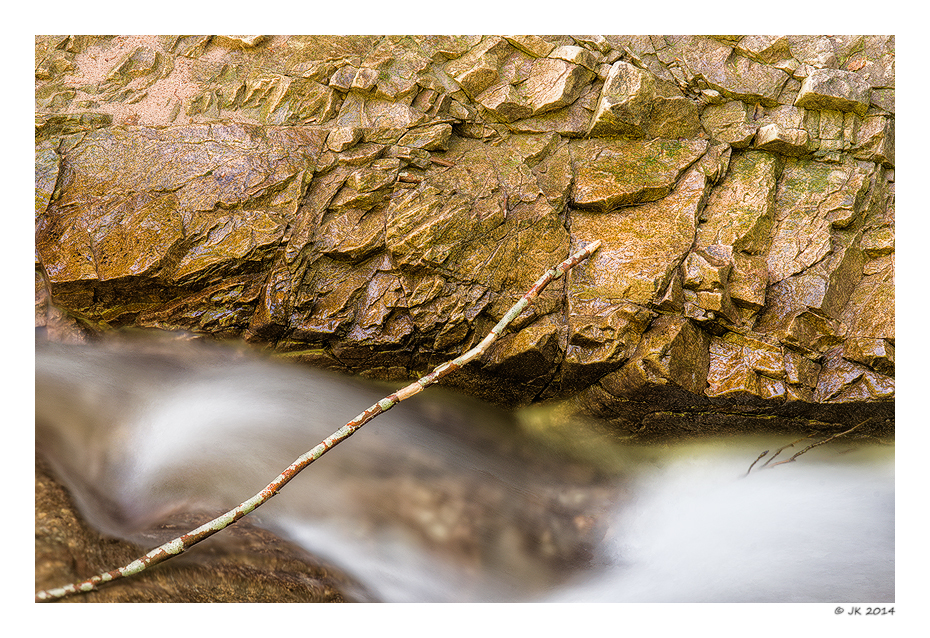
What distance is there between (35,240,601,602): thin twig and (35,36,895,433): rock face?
88 mm

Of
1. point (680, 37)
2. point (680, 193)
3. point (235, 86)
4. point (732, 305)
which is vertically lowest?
point (732, 305)

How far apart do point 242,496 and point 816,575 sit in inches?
111

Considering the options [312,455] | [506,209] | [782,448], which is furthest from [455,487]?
[782,448]

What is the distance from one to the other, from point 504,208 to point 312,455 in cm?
158

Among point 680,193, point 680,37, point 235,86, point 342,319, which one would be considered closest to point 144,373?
point 342,319

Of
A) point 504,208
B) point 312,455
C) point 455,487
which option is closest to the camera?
point 312,455

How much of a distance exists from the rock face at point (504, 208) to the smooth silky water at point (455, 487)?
197mm

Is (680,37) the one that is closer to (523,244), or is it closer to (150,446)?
(523,244)

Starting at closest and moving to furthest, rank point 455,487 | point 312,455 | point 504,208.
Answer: point 312,455
point 455,487
point 504,208

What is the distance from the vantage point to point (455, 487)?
2.56 meters

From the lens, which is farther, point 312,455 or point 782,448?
point 782,448

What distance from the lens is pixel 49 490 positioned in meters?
2.37

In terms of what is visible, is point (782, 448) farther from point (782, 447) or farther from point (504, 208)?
point (504, 208)

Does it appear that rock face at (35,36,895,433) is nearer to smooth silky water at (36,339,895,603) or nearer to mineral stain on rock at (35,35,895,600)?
mineral stain on rock at (35,35,895,600)
